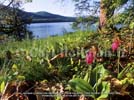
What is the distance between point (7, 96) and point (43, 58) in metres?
1.42

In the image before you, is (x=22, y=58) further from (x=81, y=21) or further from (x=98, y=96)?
(x=81, y=21)

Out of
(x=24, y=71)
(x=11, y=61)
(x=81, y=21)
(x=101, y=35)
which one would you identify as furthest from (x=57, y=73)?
(x=81, y=21)

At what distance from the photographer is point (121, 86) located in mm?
4438

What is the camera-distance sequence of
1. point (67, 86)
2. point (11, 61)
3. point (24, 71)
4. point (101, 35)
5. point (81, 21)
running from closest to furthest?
point (67, 86), point (24, 71), point (11, 61), point (101, 35), point (81, 21)

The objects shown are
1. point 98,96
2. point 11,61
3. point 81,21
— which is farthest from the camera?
point 81,21

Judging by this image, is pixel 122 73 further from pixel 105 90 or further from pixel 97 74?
pixel 105 90

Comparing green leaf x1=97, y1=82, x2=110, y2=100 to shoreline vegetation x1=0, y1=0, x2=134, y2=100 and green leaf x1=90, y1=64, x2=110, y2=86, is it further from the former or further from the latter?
green leaf x1=90, y1=64, x2=110, y2=86

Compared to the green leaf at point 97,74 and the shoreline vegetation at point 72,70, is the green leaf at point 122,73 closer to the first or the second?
the shoreline vegetation at point 72,70

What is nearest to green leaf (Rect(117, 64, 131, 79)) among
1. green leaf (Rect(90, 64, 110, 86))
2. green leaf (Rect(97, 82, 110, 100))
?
green leaf (Rect(90, 64, 110, 86))

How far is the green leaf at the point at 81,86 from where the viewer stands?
431cm

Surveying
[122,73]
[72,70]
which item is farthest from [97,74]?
[72,70]

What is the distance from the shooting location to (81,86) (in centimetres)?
434

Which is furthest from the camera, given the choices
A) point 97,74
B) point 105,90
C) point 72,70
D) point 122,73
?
point 72,70

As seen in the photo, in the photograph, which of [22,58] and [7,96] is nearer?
[7,96]
